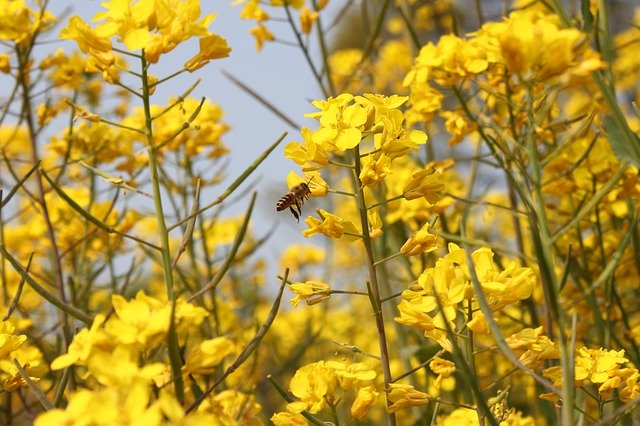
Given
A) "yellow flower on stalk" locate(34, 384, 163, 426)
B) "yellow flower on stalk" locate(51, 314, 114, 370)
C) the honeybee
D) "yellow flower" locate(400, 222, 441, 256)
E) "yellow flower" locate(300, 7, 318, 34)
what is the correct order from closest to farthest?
"yellow flower on stalk" locate(34, 384, 163, 426) → "yellow flower on stalk" locate(51, 314, 114, 370) → "yellow flower" locate(400, 222, 441, 256) → the honeybee → "yellow flower" locate(300, 7, 318, 34)

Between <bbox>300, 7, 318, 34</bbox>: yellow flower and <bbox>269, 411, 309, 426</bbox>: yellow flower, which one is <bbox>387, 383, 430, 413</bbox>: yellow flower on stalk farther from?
<bbox>300, 7, 318, 34</bbox>: yellow flower

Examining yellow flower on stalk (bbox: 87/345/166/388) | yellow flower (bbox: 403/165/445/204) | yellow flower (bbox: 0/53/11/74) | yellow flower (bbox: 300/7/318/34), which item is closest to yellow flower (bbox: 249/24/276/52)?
yellow flower (bbox: 300/7/318/34)

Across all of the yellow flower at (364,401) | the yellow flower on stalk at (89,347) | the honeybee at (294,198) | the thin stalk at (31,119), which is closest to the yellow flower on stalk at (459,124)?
the honeybee at (294,198)

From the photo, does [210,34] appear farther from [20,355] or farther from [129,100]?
[129,100]

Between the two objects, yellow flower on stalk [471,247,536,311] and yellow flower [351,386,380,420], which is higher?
yellow flower on stalk [471,247,536,311]

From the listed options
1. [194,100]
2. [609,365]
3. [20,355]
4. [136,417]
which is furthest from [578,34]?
[194,100]

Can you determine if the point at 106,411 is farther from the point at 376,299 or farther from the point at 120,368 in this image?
the point at 376,299
